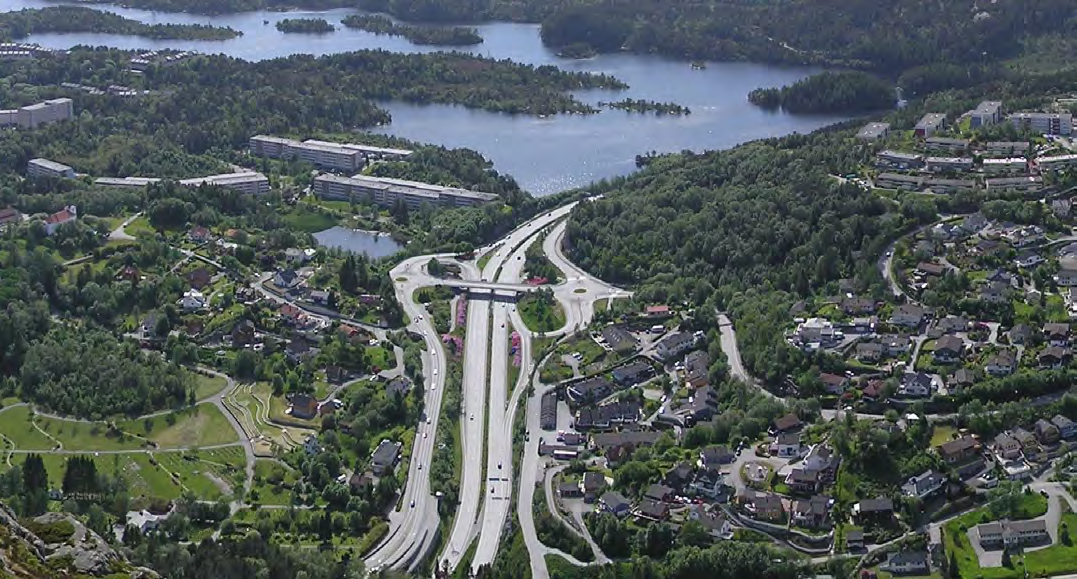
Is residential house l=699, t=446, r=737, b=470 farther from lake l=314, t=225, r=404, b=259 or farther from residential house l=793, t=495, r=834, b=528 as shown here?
lake l=314, t=225, r=404, b=259

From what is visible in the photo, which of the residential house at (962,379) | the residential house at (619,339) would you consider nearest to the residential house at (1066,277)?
the residential house at (962,379)

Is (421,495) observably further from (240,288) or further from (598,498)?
(240,288)

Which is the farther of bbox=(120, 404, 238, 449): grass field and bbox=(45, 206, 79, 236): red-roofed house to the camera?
bbox=(45, 206, 79, 236): red-roofed house

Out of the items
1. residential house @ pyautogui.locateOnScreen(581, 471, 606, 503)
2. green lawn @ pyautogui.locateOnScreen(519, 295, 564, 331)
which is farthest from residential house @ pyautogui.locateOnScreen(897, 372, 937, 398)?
green lawn @ pyautogui.locateOnScreen(519, 295, 564, 331)

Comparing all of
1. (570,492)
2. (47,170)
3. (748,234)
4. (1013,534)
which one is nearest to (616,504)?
(570,492)

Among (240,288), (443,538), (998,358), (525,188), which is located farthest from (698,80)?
(443,538)

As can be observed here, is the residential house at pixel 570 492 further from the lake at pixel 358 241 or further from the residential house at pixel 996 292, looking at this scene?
the lake at pixel 358 241
